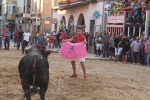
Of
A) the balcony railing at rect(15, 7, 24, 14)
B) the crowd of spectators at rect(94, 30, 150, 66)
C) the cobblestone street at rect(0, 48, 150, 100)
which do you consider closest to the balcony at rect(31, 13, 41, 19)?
the balcony railing at rect(15, 7, 24, 14)

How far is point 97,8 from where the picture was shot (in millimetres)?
33125

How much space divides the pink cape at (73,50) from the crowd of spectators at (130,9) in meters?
12.7

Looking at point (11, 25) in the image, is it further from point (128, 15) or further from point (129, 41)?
point (129, 41)

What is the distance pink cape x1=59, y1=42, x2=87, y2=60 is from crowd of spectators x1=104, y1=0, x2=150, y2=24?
41.5ft

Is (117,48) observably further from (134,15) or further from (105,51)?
(134,15)

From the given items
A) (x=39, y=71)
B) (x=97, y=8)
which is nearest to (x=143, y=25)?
(x=97, y=8)

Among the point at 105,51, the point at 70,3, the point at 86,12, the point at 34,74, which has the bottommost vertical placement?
the point at 105,51

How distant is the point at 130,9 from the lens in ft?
90.0

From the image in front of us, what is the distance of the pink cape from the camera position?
12992mm

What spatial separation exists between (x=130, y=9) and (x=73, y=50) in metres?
15.1

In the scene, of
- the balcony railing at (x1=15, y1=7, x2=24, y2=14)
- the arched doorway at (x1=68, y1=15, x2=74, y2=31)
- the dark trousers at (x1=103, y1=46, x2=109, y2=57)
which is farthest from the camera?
the balcony railing at (x1=15, y1=7, x2=24, y2=14)

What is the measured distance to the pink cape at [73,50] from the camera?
1299 centimetres

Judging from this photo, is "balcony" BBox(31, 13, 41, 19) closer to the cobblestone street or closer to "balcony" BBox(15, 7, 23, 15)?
"balcony" BBox(15, 7, 23, 15)

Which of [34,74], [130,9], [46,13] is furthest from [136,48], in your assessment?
[46,13]
